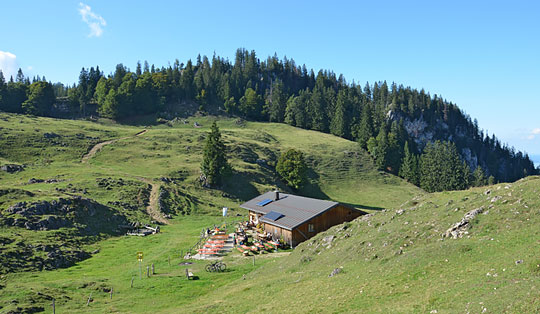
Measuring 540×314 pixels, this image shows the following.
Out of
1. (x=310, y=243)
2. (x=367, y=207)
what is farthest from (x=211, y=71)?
(x=310, y=243)

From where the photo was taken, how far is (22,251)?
115ft

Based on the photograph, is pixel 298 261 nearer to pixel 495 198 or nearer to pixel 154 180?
pixel 495 198

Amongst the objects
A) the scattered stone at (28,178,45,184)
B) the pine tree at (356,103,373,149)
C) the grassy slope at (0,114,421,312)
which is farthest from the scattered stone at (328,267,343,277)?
the pine tree at (356,103,373,149)

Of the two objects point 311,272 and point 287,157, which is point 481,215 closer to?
point 311,272

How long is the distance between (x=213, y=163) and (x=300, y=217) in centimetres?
4297

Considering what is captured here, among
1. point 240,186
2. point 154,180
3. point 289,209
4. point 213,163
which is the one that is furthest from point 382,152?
point 289,209

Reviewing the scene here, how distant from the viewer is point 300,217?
4434cm

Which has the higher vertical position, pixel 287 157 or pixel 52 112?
pixel 52 112

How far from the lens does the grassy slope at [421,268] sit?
1429 centimetres

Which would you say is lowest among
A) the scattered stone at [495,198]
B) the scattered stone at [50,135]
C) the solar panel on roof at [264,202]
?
the solar panel on roof at [264,202]

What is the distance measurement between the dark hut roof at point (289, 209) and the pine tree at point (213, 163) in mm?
28952

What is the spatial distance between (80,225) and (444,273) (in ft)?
153

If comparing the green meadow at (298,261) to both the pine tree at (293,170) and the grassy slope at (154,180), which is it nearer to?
the grassy slope at (154,180)

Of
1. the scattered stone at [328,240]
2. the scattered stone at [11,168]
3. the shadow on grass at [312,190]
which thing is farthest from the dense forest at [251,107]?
the scattered stone at [328,240]
